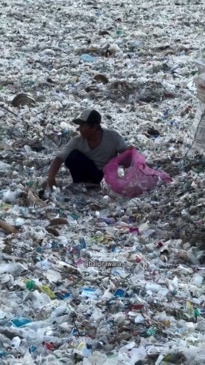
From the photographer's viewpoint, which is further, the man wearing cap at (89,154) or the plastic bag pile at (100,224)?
the man wearing cap at (89,154)

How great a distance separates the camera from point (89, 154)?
7184 millimetres

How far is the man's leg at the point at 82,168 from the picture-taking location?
279 inches

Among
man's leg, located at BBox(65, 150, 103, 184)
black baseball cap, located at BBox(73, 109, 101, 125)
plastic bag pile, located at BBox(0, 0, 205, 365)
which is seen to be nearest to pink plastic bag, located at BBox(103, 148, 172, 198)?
plastic bag pile, located at BBox(0, 0, 205, 365)

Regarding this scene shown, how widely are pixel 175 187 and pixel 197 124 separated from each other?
1052mm

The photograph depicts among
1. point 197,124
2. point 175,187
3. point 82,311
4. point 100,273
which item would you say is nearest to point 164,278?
point 100,273

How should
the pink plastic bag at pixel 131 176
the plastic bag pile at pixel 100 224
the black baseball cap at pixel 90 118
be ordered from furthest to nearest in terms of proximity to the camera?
the pink plastic bag at pixel 131 176 → the black baseball cap at pixel 90 118 → the plastic bag pile at pixel 100 224

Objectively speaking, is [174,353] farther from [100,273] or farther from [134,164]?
[134,164]

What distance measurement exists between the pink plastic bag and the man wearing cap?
0.53ft

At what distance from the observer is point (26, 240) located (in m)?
5.68

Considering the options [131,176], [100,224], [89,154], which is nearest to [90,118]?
[89,154]

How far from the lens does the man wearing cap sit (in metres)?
6.99

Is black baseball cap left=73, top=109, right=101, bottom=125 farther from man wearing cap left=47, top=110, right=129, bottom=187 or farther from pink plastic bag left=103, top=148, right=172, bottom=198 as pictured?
pink plastic bag left=103, top=148, right=172, bottom=198

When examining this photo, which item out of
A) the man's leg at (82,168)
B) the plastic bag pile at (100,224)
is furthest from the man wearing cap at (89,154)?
the plastic bag pile at (100,224)

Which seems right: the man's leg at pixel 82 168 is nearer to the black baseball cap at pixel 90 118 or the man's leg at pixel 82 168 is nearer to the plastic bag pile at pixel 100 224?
the plastic bag pile at pixel 100 224
